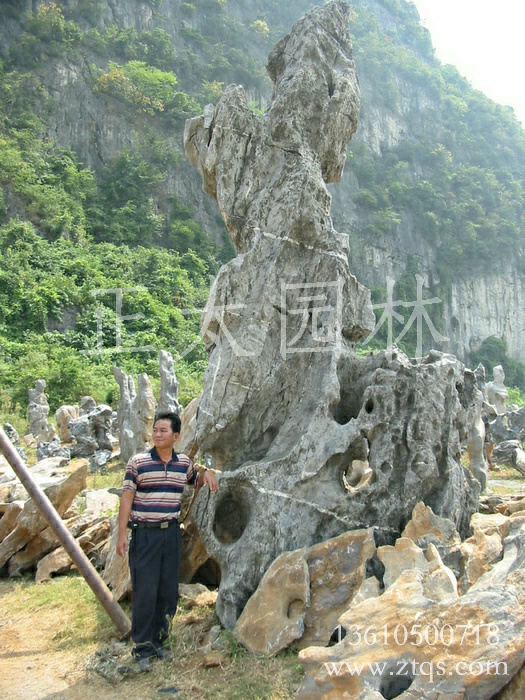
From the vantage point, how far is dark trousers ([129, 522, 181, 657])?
306 cm

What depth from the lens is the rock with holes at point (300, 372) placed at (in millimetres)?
3645

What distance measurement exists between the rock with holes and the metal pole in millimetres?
653

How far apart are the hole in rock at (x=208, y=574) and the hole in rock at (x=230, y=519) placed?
0.44m

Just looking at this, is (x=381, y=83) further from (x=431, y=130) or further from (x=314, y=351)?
(x=314, y=351)

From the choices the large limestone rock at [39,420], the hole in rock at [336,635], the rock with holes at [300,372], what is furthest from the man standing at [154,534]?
the large limestone rock at [39,420]

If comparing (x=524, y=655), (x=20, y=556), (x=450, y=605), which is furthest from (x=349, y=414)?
(x=20, y=556)

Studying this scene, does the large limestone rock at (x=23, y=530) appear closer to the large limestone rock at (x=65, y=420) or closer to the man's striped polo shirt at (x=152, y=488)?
the man's striped polo shirt at (x=152, y=488)

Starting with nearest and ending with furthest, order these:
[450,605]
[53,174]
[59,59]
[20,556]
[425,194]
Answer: [450,605]
[20,556]
[53,174]
[59,59]
[425,194]

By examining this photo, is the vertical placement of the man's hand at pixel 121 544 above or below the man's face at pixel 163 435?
below

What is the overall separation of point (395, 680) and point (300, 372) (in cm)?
247

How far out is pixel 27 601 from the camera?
13.7 feet

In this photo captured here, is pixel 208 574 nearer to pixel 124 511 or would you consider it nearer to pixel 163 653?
pixel 163 653

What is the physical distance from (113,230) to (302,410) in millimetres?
21968

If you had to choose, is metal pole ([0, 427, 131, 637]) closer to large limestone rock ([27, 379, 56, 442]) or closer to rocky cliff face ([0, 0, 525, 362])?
large limestone rock ([27, 379, 56, 442])
